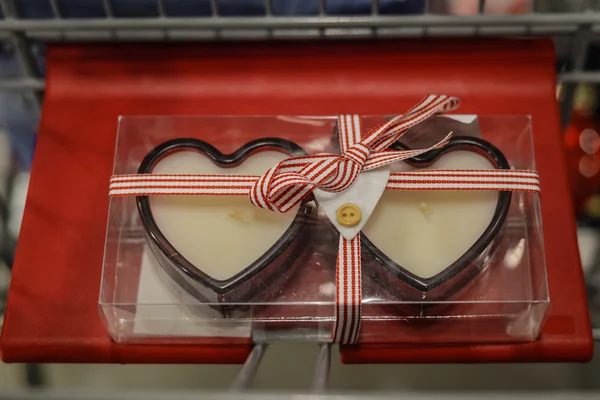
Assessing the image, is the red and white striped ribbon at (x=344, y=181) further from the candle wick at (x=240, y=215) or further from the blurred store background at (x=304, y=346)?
the blurred store background at (x=304, y=346)

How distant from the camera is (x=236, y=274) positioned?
1.80ft

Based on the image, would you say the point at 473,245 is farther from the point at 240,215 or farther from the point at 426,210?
the point at 240,215

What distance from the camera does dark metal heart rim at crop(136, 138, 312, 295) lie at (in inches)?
21.5

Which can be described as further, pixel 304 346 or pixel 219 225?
pixel 304 346

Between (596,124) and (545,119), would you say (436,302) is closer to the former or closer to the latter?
(545,119)

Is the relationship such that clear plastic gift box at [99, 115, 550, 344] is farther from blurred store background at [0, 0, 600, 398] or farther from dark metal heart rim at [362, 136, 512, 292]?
blurred store background at [0, 0, 600, 398]

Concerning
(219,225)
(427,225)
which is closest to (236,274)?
(219,225)

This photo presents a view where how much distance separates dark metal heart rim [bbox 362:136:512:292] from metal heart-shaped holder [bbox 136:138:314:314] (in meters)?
0.06

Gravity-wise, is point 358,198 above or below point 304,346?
above

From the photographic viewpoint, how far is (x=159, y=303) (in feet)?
1.85

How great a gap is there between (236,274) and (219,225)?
0.16 feet

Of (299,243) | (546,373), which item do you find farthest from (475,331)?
(546,373)

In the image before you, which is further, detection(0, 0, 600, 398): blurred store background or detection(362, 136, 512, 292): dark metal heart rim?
detection(0, 0, 600, 398): blurred store background

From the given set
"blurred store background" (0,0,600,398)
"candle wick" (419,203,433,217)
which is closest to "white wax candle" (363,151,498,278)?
"candle wick" (419,203,433,217)
